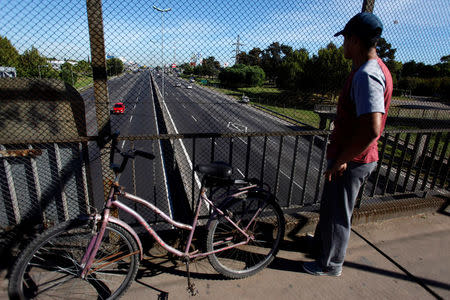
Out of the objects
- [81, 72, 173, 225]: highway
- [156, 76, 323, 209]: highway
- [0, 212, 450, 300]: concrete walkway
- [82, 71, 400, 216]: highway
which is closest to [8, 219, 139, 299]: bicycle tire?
[0, 212, 450, 300]: concrete walkway

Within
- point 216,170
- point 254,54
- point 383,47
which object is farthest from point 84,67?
point 383,47

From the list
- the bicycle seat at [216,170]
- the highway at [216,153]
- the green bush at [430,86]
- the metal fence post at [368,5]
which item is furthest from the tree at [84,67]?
the green bush at [430,86]

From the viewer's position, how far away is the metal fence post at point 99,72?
221 cm

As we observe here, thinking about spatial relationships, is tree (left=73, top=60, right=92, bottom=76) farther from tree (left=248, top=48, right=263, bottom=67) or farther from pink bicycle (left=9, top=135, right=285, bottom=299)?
tree (left=248, top=48, right=263, bottom=67)

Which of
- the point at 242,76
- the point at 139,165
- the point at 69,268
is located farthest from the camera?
the point at 139,165

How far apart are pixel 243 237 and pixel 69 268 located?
1.51m

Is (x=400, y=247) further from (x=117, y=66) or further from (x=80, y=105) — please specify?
(x=117, y=66)

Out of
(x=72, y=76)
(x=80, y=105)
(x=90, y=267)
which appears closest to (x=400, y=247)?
(x=90, y=267)

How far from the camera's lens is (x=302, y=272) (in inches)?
99.8

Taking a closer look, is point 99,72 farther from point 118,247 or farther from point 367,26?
point 367,26

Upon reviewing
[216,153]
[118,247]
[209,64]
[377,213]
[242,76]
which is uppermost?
[209,64]

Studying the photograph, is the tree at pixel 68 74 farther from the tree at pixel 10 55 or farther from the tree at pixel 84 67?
the tree at pixel 10 55

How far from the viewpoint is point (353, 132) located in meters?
2.01

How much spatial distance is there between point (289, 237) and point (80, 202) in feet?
7.51
